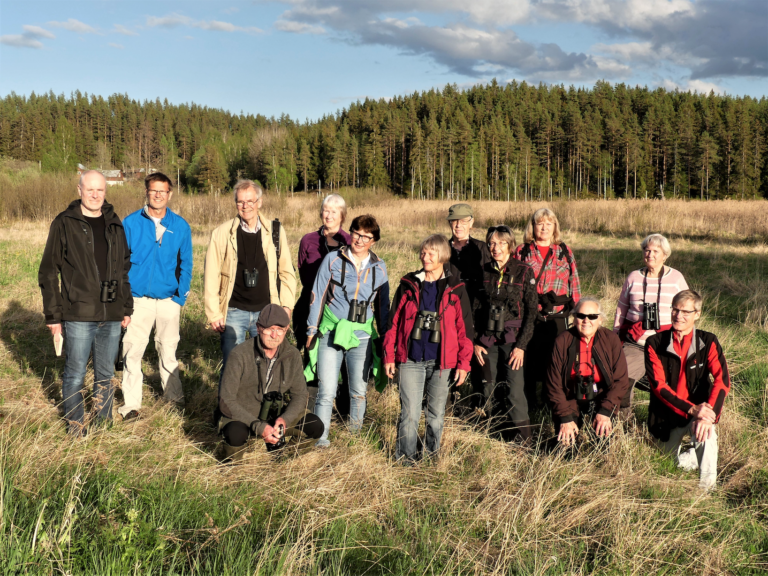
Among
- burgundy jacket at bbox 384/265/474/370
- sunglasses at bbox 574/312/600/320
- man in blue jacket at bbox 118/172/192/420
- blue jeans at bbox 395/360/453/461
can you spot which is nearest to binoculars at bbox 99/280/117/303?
man in blue jacket at bbox 118/172/192/420

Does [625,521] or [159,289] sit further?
[159,289]

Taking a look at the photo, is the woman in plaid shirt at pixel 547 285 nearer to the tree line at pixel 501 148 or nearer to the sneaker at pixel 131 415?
the sneaker at pixel 131 415

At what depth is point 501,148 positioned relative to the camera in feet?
256

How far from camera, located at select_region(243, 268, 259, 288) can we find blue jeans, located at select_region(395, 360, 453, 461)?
1460 mm

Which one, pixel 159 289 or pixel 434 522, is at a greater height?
pixel 159 289

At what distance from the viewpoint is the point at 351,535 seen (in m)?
3.01

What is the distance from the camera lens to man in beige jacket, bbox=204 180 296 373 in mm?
4590

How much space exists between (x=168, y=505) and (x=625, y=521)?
8.36ft

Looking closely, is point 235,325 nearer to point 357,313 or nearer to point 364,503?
point 357,313

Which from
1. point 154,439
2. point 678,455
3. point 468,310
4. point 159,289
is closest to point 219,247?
point 159,289

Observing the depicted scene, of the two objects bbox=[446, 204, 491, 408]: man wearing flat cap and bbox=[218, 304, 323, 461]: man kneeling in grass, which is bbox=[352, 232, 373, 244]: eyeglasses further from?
bbox=[446, 204, 491, 408]: man wearing flat cap

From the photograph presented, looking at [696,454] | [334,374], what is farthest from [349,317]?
[696,454]

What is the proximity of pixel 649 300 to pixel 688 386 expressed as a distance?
0.88 m

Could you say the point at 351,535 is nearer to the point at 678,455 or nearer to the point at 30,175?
the point at 678,455
